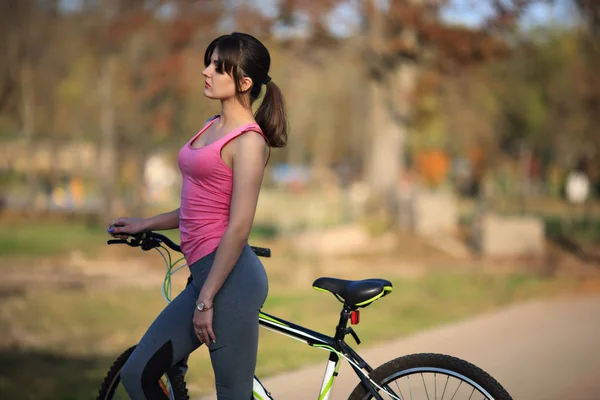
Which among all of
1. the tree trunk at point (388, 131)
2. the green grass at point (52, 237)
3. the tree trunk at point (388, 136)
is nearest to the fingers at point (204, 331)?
the green grass at point (52, 237)

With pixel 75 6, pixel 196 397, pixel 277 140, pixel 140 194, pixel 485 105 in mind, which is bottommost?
pixel 196 397

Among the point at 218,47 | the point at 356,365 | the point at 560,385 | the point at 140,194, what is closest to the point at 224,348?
the point at 356,365

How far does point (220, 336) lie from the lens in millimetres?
3139

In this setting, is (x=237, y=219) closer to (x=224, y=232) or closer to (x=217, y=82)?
(x=224, y=232)

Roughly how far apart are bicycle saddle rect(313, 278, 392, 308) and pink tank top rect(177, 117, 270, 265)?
18.3 inches

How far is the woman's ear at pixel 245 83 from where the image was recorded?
10.5 feet

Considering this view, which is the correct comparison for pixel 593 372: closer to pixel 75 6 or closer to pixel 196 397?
pixel 196 397

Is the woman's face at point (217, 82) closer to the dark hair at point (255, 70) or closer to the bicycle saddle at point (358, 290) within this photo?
the dark hair at point (255, 70)

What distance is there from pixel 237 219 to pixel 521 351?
17.5ft

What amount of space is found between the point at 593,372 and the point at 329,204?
18.1 m

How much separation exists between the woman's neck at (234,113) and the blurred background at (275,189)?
3.56m

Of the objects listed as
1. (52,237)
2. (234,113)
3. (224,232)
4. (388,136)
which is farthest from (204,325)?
(52,237)

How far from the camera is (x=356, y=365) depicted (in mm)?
3307

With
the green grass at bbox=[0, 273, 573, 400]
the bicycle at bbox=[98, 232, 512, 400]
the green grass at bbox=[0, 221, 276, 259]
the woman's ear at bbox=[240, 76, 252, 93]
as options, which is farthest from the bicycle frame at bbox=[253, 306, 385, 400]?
the green grass at bbox=[0, 221, 276, 259]
